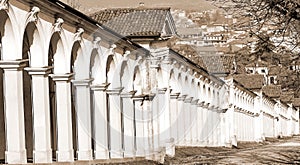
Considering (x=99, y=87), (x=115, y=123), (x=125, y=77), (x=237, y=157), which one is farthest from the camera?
(x=237, y=157)

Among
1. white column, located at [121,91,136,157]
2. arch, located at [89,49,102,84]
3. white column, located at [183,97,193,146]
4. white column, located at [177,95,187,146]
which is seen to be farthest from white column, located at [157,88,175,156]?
white column, located at [183,97,193,146]

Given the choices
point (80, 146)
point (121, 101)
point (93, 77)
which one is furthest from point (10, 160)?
point (121, 101)

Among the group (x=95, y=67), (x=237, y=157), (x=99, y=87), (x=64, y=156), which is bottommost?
(x=237, y=157)

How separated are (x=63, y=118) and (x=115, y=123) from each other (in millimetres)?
6596

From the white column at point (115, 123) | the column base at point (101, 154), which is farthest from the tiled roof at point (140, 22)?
the column base at point (101, 154)

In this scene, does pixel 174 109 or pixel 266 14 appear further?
pixel 174 109

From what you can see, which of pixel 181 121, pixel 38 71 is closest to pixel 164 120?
pixel 181 121

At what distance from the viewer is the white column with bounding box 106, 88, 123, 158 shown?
23812 mm

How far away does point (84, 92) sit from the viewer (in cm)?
1984

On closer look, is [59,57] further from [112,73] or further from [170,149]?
[170,149]

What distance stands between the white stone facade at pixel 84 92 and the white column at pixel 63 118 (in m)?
0.03

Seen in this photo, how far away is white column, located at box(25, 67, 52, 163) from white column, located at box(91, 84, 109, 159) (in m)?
5.84

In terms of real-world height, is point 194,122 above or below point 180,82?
below

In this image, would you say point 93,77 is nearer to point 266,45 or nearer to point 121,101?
point 121,101
